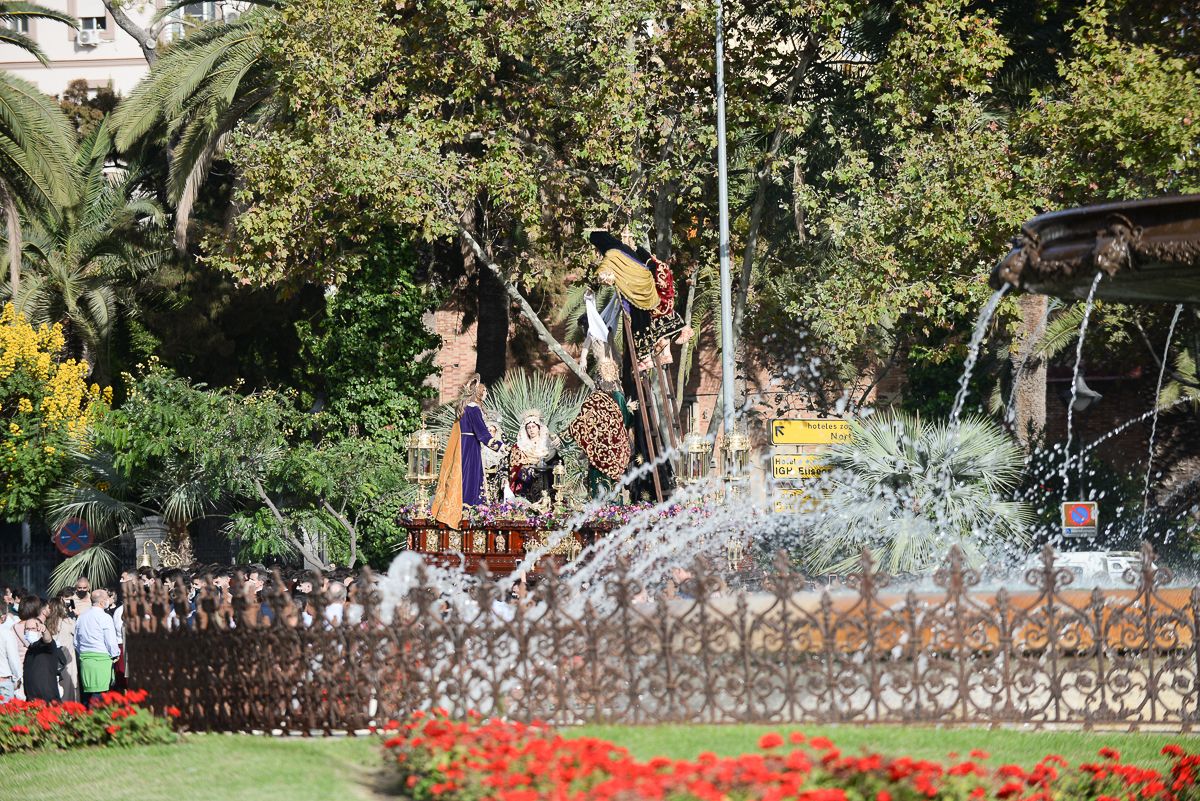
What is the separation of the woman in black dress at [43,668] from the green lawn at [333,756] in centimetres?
343

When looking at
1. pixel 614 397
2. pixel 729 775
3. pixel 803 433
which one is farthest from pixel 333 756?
pixel 803 433

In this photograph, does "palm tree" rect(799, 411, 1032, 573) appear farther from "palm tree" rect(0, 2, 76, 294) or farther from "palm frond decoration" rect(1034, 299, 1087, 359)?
"palm tree" rect(0, 2, 76, 294)

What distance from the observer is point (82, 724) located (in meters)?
10.5

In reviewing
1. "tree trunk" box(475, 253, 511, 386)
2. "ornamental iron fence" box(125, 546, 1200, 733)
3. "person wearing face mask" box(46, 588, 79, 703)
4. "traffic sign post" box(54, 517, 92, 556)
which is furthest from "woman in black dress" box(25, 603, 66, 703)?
"tree trunk" box(475, 253, 511, 386)

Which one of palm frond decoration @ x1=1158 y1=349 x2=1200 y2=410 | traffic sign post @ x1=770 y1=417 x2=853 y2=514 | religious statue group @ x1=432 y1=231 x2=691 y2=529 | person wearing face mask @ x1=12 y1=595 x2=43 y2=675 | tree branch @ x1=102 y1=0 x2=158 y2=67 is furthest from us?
tree branch @ x1=102 y1=0 x2=158 y2=67

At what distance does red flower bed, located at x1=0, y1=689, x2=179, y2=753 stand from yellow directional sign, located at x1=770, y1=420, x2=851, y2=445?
38.3 feet

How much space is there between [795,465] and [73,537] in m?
14.0

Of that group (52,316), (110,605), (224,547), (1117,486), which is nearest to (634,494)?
(110,605)

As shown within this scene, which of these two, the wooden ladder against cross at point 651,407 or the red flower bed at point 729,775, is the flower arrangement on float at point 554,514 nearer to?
the wooden ladder against cross at point 651,407

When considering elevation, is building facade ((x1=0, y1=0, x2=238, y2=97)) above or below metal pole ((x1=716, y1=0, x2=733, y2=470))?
above

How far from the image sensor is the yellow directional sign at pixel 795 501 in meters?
18.5

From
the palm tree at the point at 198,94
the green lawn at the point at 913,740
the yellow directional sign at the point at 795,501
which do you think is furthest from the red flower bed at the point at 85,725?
the palm tree at the point at 198,94

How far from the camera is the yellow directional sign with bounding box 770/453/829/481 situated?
19641 mm

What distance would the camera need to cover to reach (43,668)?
12977 millimetres
